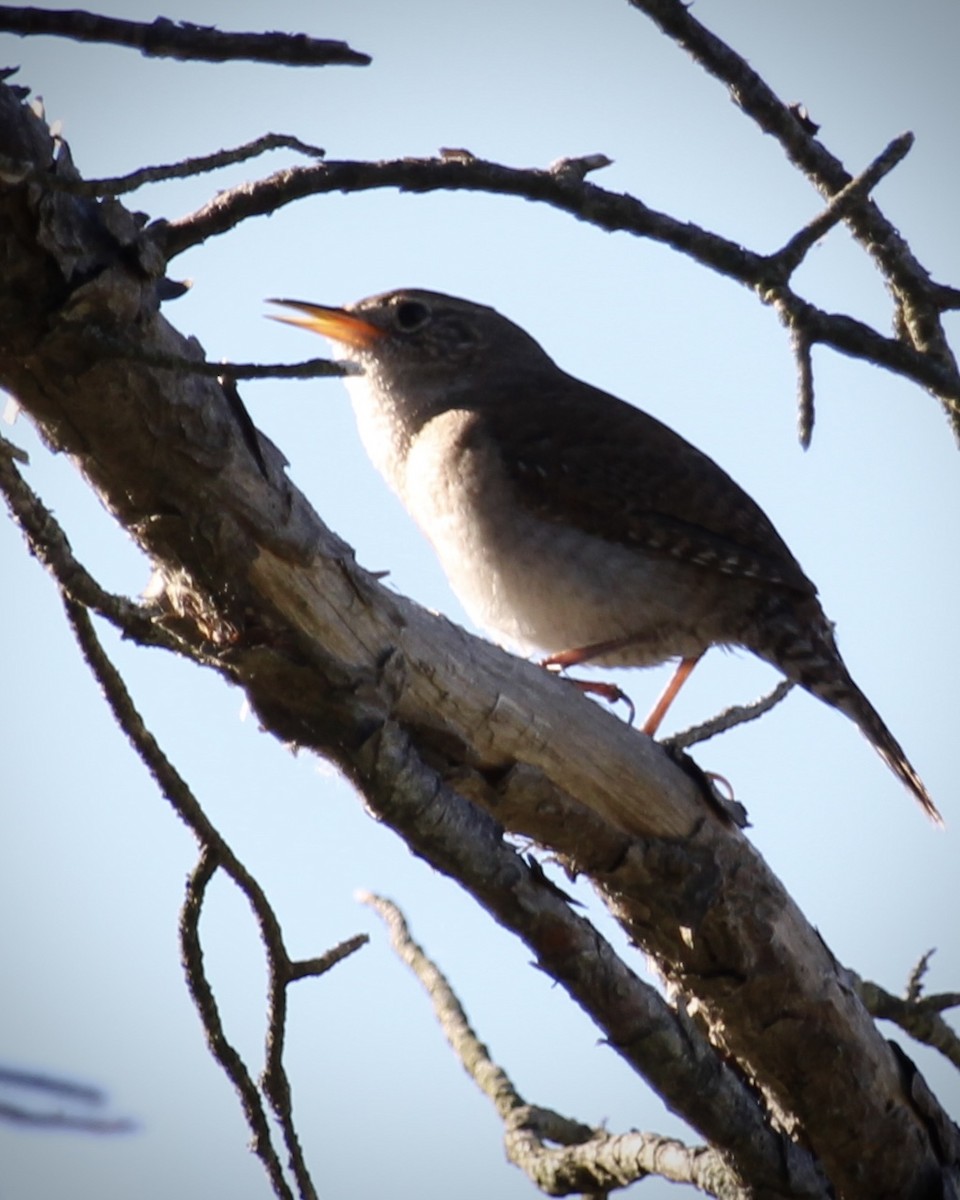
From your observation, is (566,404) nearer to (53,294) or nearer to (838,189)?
(838,189)

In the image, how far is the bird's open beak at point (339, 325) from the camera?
5820mm

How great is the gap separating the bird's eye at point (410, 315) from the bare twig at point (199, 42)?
4.03 metres

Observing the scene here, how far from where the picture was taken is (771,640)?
5156 millimetres

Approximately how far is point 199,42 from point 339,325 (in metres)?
3.94

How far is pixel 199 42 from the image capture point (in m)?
2.13

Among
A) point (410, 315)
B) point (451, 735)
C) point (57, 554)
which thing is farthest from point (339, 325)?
point (57, 554)

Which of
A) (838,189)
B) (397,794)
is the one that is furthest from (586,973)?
(838,189)

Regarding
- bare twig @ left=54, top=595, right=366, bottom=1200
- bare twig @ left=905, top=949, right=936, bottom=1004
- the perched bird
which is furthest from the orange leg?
bare twig @ left=54, top=595, right=366, bottom=1200

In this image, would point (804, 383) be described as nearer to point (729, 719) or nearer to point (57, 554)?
point (729, 719)

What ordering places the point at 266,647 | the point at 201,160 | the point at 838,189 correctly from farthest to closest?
the point at 838,189
the point at 266,647
the point at 201,160

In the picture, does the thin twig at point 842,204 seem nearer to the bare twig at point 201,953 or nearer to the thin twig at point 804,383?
the thin twig at point 804,383

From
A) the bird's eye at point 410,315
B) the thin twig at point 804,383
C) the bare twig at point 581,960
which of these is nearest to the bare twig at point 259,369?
the bare twig at point 581,960

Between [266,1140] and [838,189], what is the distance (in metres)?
2.79

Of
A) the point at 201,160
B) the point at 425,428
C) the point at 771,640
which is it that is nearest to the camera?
the point at 201,160
